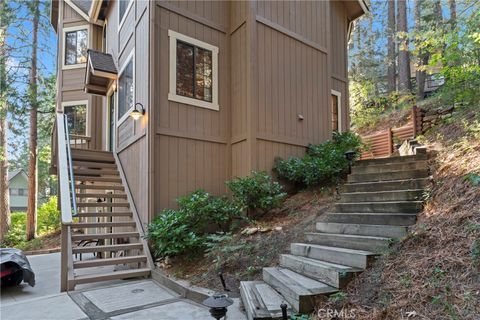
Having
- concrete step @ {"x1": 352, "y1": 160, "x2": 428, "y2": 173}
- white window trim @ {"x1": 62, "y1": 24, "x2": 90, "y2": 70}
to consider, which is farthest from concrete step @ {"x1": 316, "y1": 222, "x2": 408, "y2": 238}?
white window trim @ {"x1": 62, "y1": 24, "x2": 90, "y2": 70}

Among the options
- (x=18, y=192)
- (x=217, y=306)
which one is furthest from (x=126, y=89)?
(x=18, y=192)

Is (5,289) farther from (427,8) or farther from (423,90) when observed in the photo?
(427,8)

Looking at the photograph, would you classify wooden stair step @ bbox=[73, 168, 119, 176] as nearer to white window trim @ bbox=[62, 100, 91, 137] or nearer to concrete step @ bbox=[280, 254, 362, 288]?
white window trim @ bbox=[62, 100, 91, 137]

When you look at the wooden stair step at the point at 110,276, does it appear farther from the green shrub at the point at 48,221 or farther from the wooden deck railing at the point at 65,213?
the green shrub at the point at 48,221

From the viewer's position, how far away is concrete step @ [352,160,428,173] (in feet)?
16.0

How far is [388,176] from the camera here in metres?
5.12

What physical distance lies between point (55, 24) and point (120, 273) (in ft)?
44.5

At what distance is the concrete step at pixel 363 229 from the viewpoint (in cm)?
369

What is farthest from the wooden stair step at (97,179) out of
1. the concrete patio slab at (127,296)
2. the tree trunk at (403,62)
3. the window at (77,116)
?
the tree trunk at (403,62)

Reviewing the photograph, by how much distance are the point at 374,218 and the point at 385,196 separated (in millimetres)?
509

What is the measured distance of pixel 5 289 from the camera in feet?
17.4

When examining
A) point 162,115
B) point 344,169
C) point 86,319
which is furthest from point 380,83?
point 86,319

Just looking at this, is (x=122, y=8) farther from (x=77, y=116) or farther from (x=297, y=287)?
(x=297, y=287)

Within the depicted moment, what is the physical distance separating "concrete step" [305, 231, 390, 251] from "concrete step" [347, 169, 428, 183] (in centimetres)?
A: 140
